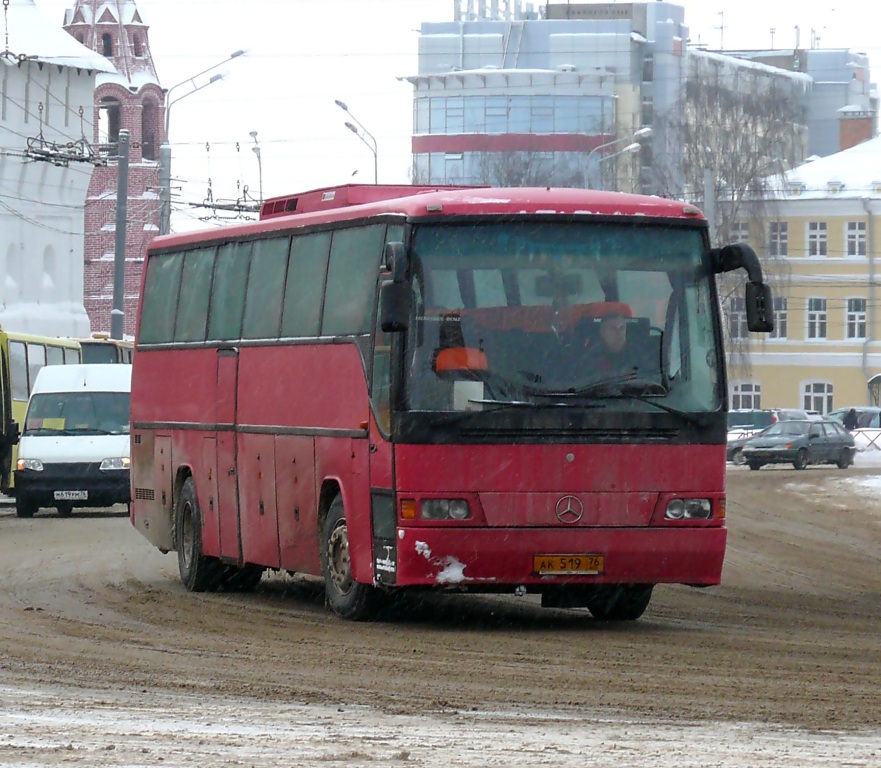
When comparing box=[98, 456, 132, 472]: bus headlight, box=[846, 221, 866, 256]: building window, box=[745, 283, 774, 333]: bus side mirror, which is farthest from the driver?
box=[846, 221, 866, 256]: building window

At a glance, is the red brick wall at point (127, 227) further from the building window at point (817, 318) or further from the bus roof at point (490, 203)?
the bus roof at point (490, 203)

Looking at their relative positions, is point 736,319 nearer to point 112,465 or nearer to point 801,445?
point 801,445

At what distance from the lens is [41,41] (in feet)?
257

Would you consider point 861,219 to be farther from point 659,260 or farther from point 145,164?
point 659,260

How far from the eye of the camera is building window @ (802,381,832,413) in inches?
3647

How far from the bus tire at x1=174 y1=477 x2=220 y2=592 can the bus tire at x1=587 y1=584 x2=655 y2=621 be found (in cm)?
402

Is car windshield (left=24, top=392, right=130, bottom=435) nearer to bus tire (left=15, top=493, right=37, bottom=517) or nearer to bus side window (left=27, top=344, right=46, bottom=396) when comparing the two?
bus tire (left=15, top=493, right=37, bottom=517)

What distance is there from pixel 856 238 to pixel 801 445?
115ft

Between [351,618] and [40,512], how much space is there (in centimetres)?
1972

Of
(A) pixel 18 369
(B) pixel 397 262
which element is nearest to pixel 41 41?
(A) pixel 18 369

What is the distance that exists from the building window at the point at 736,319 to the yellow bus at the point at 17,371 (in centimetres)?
Result: 4594

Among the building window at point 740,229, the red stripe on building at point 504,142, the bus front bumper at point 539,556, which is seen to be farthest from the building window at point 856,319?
the bus front bumper at point 539,556

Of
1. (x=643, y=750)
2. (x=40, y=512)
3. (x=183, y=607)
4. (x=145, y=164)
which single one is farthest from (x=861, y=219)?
(x=643, y=750)

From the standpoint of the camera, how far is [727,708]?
9.52m
